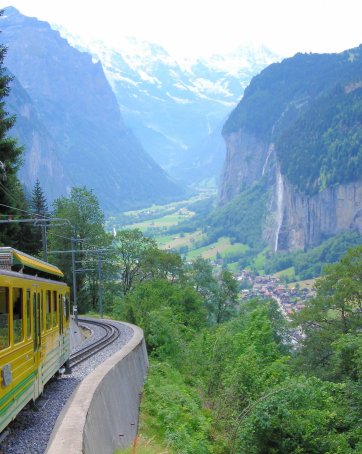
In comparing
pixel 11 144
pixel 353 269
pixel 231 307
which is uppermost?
pixel 11 144

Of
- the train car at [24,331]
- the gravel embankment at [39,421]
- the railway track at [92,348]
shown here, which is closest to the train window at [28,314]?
the train car at [24,331]

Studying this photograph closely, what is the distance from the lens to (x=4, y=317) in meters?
9.87

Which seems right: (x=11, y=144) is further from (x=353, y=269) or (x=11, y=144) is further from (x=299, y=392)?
(x=353, y=269)

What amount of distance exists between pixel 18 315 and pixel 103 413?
2.88 meters

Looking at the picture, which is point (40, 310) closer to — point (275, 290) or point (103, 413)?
point (103, 413)

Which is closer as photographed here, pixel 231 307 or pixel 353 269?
pixel 353 269

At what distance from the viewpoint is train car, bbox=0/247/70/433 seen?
989 cm

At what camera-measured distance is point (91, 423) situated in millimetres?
10922

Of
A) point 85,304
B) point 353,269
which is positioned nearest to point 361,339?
point 353,269

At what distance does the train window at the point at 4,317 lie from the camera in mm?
9713

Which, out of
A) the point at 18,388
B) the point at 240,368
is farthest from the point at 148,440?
the point at 240,368

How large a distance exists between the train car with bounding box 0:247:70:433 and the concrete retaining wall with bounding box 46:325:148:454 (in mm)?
852

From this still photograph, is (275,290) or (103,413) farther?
(275,290)

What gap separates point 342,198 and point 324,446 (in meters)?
181
